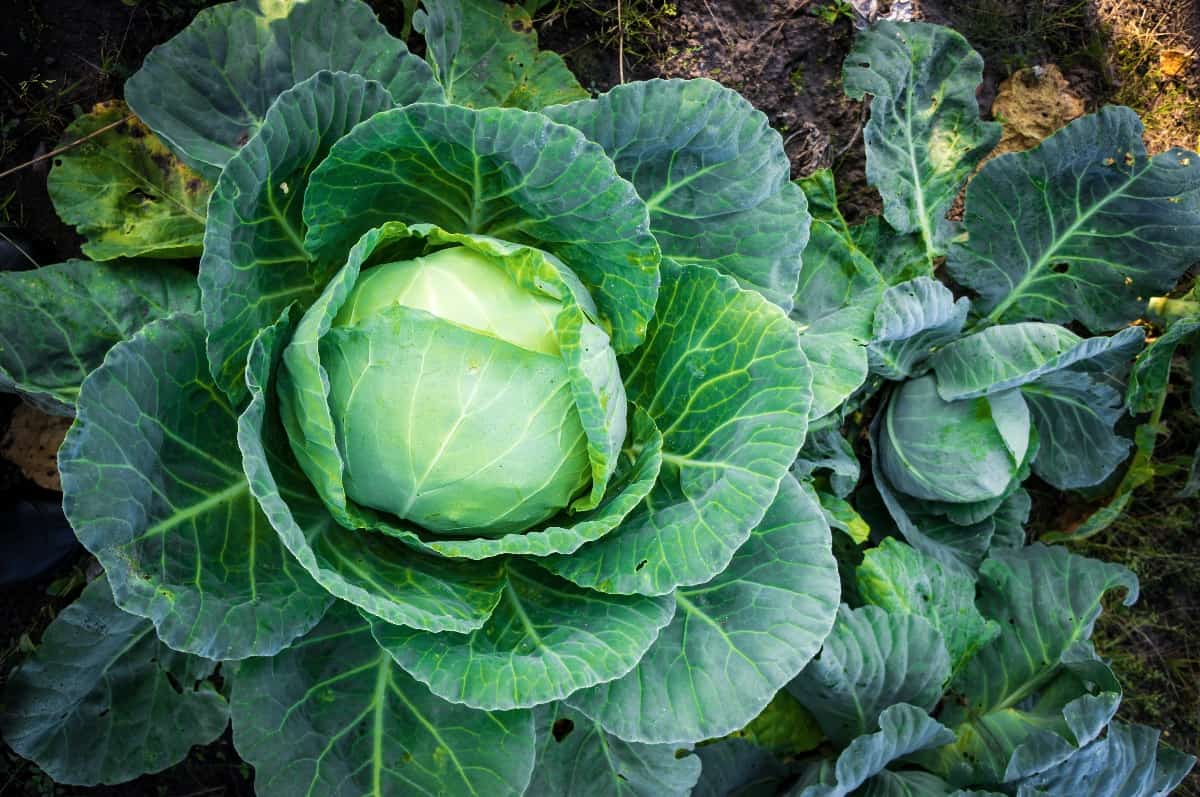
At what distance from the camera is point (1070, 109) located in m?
3.89

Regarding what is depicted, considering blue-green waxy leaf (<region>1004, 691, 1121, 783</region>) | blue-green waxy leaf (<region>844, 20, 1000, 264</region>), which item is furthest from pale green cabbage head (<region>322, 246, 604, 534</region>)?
blue-green waxy leaf (<region>844, 20, 1000, 264</region>)

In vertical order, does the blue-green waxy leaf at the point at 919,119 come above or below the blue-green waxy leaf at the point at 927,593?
above

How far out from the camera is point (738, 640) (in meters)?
2.29

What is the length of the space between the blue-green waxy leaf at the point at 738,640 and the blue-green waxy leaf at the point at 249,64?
147cm

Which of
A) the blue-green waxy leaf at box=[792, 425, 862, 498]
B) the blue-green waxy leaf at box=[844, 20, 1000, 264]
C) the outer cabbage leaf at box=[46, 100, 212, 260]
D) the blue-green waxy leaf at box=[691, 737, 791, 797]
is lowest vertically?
the blue-green waxy leaf at box=[691, 737, 791, 797]

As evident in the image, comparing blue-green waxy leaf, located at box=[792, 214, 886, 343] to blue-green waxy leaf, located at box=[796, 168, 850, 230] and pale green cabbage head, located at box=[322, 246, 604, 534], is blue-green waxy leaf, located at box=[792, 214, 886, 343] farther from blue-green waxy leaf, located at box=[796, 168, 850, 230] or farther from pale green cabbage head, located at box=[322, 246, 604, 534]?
pale green cabbage head, located at box=[322, 246, 604, 534]

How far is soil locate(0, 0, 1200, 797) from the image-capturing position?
304 centimetres

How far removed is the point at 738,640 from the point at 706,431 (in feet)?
1.74

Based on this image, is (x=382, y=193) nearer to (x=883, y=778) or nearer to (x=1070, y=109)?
(x=883, y=778)

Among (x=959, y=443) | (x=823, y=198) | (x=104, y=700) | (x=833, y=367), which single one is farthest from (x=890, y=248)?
(x=104, y=700)

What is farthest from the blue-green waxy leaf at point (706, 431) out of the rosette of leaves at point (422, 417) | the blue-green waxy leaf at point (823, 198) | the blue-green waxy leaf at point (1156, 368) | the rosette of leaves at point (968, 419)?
the blue-green waxy leaf at point (1156, 368)

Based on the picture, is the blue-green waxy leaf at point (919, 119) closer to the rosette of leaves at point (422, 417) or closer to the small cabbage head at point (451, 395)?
the rosette of leaves at point (422, 417)

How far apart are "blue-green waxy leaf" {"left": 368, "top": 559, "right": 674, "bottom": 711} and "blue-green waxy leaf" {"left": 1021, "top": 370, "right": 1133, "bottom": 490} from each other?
216 cm

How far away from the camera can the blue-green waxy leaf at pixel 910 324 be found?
2.88 meters
